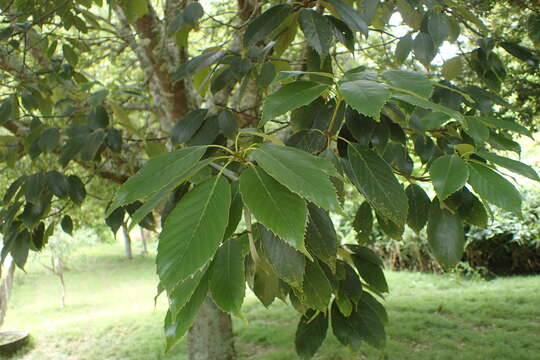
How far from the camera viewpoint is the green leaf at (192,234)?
44 centimetres

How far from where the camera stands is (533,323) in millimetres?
3701

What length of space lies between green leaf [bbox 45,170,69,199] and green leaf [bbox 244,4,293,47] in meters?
0.82

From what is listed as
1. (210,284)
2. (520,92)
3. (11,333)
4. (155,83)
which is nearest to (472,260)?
(520,92)

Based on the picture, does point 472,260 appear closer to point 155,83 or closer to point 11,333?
point 155,83

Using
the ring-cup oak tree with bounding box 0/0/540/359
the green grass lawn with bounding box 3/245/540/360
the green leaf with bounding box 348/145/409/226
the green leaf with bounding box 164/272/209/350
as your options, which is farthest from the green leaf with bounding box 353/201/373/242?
the green grass lawn with bounding box 3/245/540/360

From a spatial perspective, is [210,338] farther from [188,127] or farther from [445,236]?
[445,236]

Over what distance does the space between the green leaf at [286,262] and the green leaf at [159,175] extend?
6.5 inches

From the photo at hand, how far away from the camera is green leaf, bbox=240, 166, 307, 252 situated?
0.48 metres

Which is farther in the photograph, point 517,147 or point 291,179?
point 517,147

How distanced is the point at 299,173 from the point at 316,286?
29 centimetres

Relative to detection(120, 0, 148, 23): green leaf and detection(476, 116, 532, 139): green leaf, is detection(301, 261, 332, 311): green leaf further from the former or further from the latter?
detection(120, 0, 148, 23): green leaf

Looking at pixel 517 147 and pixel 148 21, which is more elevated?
pixel 148 21

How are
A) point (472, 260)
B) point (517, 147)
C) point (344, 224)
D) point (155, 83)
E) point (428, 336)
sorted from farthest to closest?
point (344, 224) < point (472, 260) < point (428, 336) < point (155, 83) < point (517, 147)

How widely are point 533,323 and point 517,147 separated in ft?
11.5
